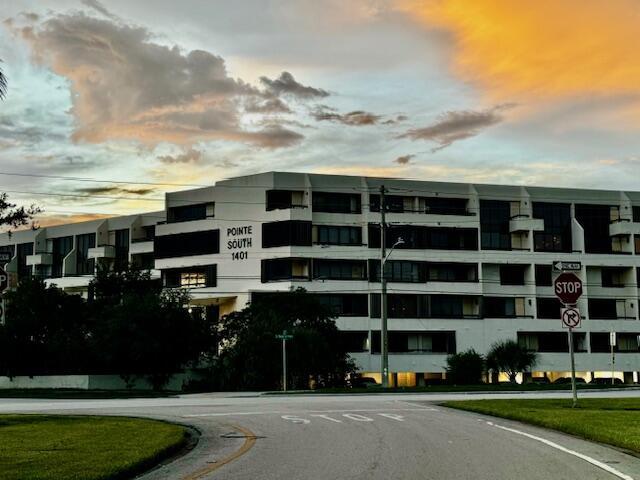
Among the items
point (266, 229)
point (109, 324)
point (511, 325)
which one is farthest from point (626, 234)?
point (109, 324)

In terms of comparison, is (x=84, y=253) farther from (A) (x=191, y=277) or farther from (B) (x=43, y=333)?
(B) (x=43, y=333)

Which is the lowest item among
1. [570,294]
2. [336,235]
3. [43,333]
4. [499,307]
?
[43,333]

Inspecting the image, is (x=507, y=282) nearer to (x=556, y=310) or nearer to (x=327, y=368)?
(x=556, y=310)

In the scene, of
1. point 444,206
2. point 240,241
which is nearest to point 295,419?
point 240,241

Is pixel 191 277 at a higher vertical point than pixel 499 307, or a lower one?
higher

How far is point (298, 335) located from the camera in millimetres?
53031

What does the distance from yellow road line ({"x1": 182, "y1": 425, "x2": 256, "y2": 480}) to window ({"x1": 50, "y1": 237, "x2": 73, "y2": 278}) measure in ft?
262

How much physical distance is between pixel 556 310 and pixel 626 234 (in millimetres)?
10522

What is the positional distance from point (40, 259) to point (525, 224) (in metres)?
52.3

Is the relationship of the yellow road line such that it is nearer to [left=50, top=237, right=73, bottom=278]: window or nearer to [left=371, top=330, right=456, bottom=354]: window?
[left=371, top=330, right=456, bottom=354]: window

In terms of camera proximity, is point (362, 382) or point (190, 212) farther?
point (190, 212)

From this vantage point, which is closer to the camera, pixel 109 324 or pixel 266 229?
pixel 109 324

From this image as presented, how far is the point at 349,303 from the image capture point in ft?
244

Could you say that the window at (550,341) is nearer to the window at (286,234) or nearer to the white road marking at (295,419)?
the window at (286,234)
